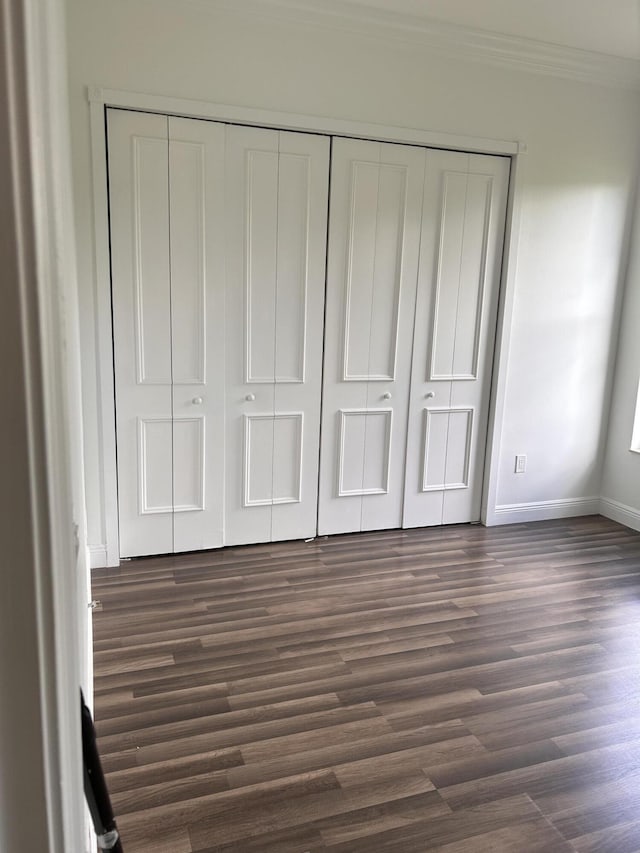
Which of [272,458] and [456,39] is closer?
[456,39]

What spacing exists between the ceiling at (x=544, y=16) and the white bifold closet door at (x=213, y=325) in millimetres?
833

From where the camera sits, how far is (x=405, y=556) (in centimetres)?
360

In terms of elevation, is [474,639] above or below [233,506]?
below

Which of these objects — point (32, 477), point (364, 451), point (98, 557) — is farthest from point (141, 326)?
point (32, 477)

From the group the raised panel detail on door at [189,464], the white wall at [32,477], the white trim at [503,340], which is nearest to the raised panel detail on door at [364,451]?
the white trim at [503,340]

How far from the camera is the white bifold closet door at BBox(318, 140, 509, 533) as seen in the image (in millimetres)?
3533

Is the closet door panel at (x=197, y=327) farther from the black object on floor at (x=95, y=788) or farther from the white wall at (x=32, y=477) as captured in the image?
the white wall at (x=32, y=477)

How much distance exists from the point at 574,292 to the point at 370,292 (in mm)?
1452

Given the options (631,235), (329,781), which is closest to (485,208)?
(631,235)

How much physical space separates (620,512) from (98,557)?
345cm

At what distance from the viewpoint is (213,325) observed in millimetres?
3324

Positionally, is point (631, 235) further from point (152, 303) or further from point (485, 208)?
point (152, 303)

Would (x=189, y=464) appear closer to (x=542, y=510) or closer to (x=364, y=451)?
(x=364, y=451)

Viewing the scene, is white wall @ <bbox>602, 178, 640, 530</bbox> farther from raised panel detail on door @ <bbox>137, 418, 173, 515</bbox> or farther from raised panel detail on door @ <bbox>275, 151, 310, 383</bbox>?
raised panel detail on door @ <bbox>137, 418, 173, 515</bbox>
